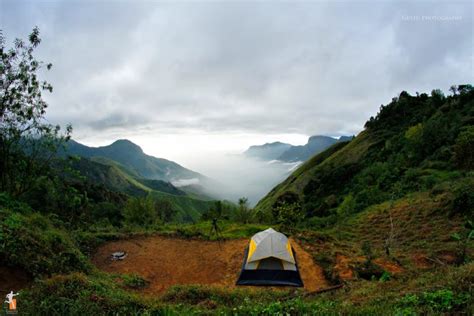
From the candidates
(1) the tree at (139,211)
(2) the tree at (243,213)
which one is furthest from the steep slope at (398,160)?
(1) the tree at (139,211)

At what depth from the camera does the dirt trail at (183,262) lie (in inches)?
535

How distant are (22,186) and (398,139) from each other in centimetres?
5850

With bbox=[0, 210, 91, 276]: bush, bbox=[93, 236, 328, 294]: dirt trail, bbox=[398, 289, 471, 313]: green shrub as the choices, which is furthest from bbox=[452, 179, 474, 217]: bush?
bbox=[0, 210, 91, 276]: bush

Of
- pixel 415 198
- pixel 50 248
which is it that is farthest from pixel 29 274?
pixel 415 198

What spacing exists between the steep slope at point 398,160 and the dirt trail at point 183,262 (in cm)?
1074

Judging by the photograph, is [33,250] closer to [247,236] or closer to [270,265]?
[270,265]

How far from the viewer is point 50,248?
10875 mm

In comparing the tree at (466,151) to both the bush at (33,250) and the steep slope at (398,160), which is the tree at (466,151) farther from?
the bush at (33,250)

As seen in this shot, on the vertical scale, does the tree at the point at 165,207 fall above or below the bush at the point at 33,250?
below

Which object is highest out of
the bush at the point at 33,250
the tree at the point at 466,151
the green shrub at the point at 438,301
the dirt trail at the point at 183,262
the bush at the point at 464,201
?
the tree at the point at 466,151

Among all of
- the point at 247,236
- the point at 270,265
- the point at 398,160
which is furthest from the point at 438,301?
the point at 398,160

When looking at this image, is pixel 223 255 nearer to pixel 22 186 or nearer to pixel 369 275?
pixel 369 275

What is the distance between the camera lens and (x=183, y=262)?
15.9 metres

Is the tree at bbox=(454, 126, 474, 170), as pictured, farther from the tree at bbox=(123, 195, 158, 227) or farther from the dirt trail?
the tree at bbox=(123, 195, 158, 227)
